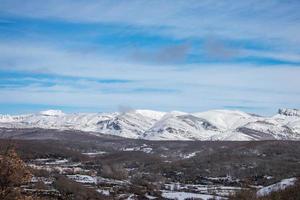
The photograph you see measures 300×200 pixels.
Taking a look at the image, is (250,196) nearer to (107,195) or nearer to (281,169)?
(107,195)

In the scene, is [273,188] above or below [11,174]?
below

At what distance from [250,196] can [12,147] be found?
51.2 m

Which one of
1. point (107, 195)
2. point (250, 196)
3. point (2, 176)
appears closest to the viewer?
point (2, 176)

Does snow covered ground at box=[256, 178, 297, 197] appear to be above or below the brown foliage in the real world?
below

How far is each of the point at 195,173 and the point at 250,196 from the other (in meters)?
115

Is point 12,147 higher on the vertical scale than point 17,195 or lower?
higher

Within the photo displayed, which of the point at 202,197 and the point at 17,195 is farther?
the point at 202,197

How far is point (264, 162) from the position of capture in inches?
7584

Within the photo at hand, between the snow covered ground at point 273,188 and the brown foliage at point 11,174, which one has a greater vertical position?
the brown foliage at point 11,174

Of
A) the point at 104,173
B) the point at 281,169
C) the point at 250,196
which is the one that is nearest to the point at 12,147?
the point at 250,196

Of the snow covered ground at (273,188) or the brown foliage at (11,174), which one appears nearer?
the brown foliage at (11,174)

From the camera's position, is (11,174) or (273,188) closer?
(11,174)

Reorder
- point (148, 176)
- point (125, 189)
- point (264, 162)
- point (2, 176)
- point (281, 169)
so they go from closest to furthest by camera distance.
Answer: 1. point (2, 176)
2. point (125, 189)
3. point (148, 176)
4. point (281, 169)
5. point (264, 162)

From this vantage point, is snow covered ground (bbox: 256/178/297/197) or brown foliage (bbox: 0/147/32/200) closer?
brown foliage (bbox: 0/147/32/200)
